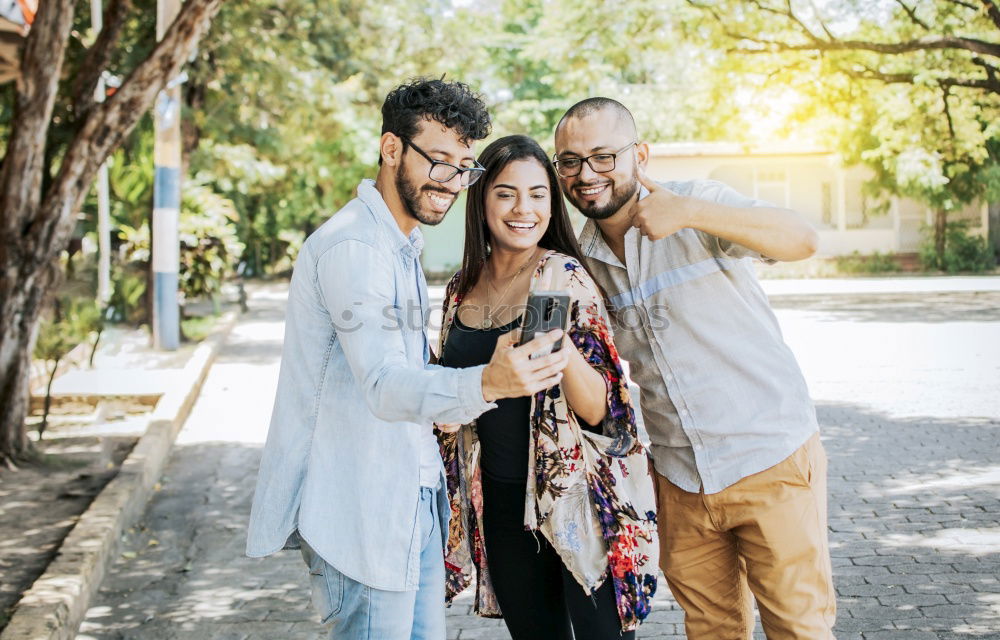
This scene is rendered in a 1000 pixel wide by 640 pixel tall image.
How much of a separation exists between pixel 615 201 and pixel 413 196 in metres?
0.75

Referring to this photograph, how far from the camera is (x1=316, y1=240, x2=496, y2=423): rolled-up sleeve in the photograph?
2.23m

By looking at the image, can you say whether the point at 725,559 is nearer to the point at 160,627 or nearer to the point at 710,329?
the point at 710,329

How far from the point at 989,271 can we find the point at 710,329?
29.6 metres

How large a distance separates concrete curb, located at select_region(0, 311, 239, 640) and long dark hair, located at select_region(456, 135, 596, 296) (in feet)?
8.92

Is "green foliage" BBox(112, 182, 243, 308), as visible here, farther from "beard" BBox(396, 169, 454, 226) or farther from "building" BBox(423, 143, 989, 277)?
"beard" BBox(396, 169, 454, 226)

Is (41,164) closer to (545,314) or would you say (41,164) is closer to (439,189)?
(439,189)

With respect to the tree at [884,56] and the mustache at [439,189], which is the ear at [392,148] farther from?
the tree at [884,56]

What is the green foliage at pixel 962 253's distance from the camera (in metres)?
29.3

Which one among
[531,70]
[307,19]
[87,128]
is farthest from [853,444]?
[531,70]

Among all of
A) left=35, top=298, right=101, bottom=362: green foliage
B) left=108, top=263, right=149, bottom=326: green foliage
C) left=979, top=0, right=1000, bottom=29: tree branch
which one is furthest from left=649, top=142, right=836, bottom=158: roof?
left=35, top=298, right=101, bottom=362: green foliage

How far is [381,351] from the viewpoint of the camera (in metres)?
2.36

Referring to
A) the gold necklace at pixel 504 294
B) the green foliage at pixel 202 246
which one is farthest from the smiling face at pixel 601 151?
the green foliage at pixel 202 246

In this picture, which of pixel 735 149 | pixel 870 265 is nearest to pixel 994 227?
pixel 870 265

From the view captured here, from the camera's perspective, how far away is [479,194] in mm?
3361
